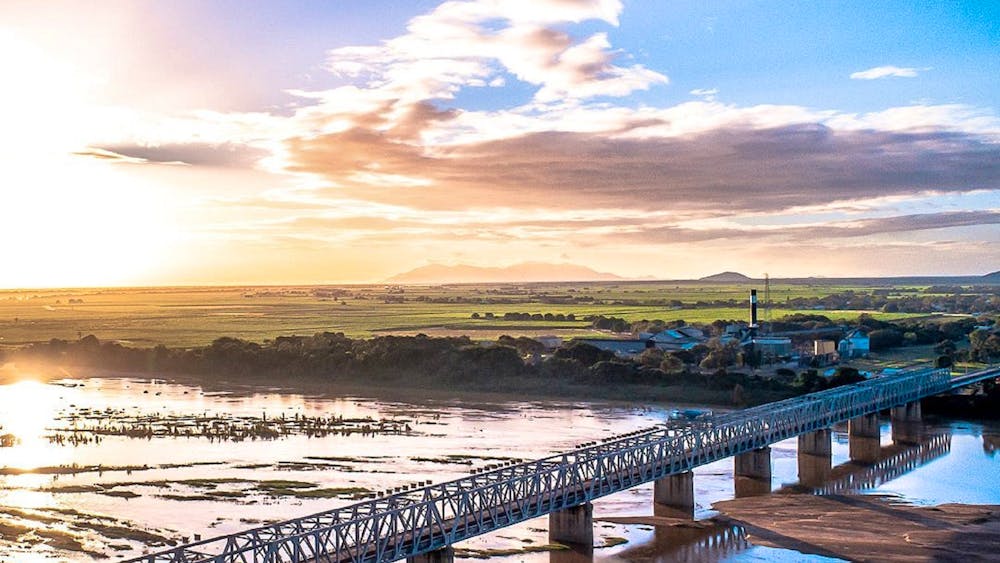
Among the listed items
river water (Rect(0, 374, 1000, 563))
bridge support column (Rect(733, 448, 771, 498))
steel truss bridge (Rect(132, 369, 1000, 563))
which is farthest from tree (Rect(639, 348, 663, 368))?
bridge support column (Rect(733, 448, 771, 498))

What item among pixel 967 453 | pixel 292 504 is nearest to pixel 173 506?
pixel 292 504

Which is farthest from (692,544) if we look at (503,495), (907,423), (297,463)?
(907,423)

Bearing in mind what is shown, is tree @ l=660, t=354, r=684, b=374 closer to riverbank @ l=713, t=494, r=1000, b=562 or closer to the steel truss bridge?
the steel truss bridge

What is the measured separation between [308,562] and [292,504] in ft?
66.2

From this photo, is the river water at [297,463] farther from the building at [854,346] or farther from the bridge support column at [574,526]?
the building at [854,346]

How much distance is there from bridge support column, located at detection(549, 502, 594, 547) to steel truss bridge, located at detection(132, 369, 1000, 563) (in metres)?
0.60

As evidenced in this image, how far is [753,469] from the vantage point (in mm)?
57656

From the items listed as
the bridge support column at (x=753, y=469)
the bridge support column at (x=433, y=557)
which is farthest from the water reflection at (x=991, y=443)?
the bridge support column at (x=433, y=557)

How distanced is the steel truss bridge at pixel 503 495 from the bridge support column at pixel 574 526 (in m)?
0.60

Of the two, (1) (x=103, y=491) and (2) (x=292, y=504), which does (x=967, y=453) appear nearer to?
(2) (x=292, y=504)

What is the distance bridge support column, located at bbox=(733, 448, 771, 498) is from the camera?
187 ft

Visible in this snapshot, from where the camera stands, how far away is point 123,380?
11988 cm

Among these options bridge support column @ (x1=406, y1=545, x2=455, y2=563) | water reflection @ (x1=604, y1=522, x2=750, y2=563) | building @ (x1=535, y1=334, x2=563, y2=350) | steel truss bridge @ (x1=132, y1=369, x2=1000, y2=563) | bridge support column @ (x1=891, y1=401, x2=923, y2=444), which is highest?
building @ (x1=535, y1=334, x2=563, y2=350)

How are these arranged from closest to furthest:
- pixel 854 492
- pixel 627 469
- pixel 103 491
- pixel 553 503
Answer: pixel 553 503 → pixel 627 469 → pixel 103 491 → pixel 854 492
